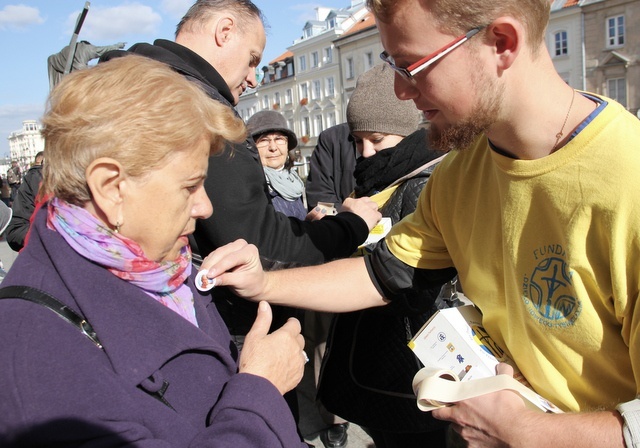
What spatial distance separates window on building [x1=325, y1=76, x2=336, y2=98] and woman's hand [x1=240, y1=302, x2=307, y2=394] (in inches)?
1713

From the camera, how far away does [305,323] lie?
152 inches

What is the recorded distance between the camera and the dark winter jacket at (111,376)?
1104 mm

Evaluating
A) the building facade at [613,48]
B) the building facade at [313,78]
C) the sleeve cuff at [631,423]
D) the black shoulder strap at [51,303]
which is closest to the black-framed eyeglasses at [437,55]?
the sleeve cuff at [631,423]

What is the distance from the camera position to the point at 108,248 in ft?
4.39

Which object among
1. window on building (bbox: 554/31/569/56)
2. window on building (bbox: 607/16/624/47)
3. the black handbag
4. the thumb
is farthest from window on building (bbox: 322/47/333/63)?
the thumb

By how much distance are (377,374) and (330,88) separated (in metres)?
43.5

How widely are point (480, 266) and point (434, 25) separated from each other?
745 mm

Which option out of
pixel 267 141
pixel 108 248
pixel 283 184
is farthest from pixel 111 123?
pixel 267 141

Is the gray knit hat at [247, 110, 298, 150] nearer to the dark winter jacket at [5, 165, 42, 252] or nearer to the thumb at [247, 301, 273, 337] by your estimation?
the dark winter jacket at [5, 165, 42, 252]

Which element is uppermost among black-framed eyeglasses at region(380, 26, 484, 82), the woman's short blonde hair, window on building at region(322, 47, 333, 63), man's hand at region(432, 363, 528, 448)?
window on building at region(322, 47, 333, 63)

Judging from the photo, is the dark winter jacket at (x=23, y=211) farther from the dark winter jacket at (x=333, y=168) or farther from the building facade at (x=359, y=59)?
the building facade at (x=359, y=59)

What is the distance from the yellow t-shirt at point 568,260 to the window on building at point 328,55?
145ft

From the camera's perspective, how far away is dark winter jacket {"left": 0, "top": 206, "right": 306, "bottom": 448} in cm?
110

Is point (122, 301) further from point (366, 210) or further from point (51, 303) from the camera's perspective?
point (366, 210)
